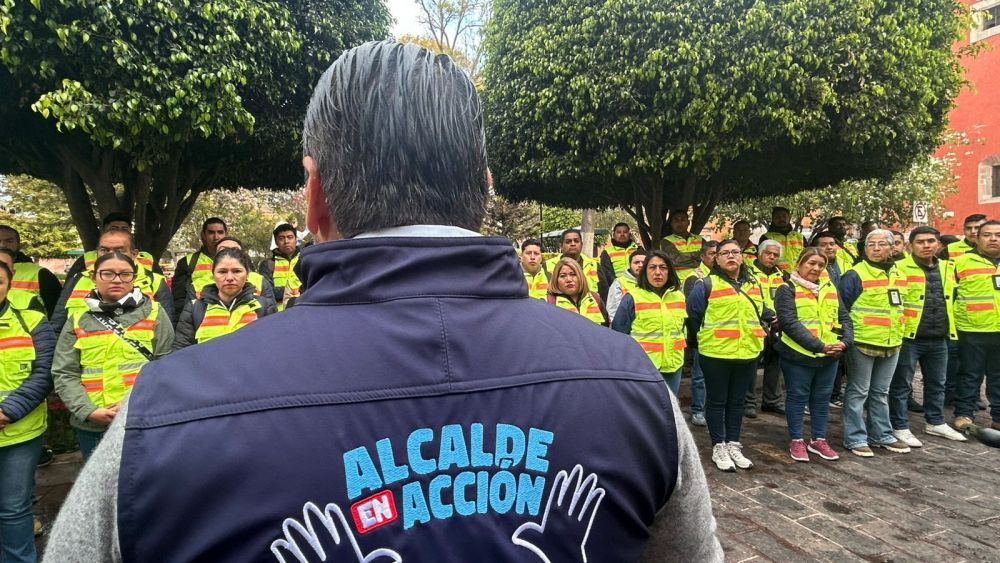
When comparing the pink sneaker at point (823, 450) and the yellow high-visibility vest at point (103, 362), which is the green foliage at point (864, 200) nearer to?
the pink sneaker at point (823, 450)

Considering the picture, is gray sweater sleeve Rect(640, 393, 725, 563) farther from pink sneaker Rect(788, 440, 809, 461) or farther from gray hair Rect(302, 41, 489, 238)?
pink sneaker Rect(788, 440, 809, 461)

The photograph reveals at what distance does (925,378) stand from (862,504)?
8.55 ft

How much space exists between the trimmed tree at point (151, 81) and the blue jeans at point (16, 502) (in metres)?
2.50

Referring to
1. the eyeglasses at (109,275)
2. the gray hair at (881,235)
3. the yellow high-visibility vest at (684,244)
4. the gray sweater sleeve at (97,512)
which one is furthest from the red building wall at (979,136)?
the gray sweater sleeve at (97,512)

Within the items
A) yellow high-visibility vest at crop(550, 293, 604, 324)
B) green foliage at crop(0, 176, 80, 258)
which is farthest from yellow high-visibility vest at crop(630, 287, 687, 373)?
green foliage at crop(0, 176, 80, 258)

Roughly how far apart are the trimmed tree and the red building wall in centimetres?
2191

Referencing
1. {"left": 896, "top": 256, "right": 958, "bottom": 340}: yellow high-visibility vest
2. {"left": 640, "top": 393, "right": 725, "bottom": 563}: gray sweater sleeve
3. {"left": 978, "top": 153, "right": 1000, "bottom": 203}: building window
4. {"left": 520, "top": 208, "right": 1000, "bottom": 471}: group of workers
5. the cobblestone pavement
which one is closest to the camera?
{"left": 640, "top": 393, "right": 725, "bottom": 563}: gray sweater sleeve

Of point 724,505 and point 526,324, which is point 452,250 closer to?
point 526,324

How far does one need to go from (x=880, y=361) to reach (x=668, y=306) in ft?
7.31

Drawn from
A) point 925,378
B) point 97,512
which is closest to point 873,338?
point 925,378

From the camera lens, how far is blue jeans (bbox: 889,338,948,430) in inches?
241

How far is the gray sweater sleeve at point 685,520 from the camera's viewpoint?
1.07 metres

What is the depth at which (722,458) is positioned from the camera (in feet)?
17.4

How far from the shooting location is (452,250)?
2.98ft
